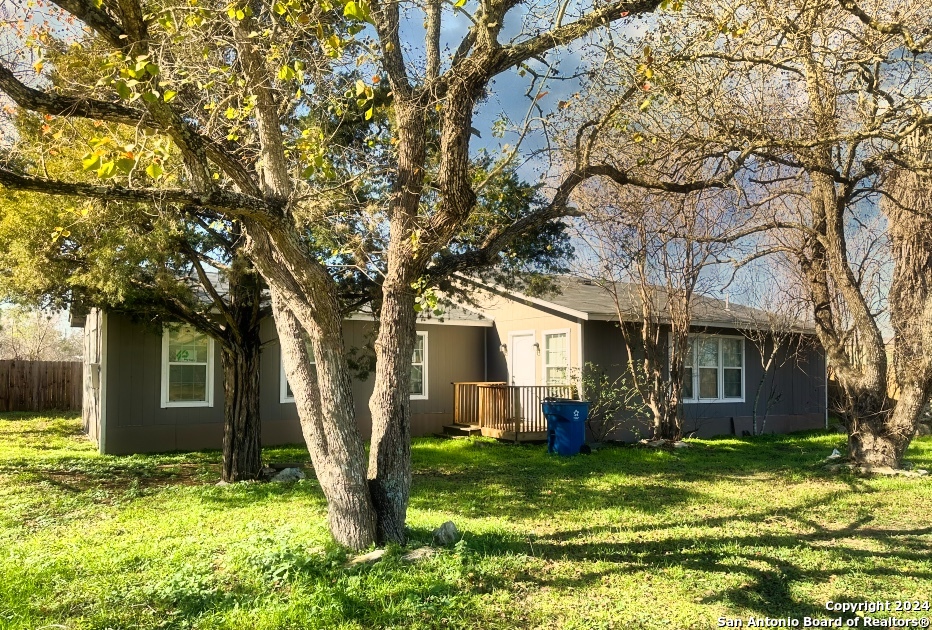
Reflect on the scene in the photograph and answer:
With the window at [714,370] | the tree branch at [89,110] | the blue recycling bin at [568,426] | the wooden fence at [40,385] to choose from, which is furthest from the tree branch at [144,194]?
the wooden fence at [40,385]

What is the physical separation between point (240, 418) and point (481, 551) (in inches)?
197

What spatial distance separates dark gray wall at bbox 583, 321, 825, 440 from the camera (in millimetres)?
14086

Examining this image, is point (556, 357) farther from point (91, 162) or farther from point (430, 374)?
point (91, 162)

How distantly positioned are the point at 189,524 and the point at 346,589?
2.86 meters

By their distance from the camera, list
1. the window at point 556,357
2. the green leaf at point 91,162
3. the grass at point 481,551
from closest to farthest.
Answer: the green leaf at point 91,162 → the grass at point 481,551 → the window at point 556,357

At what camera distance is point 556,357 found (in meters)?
14.4

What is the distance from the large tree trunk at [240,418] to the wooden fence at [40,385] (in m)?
17.1

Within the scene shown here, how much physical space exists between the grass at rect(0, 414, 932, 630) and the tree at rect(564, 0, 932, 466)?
190 cm

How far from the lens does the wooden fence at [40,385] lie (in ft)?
72.0

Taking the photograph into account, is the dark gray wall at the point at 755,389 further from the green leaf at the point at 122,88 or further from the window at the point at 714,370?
the green leaf at the point at 122,88

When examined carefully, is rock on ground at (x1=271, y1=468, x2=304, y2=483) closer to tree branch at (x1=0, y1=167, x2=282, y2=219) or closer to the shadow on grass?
the shadow on grass

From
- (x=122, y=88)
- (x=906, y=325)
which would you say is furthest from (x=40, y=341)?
(x=906, y=325)

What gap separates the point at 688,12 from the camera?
7.18 metres

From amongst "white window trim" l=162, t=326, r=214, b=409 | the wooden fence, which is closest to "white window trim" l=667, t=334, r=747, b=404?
"white window trim" l=162, t=326, r=214, b=409
